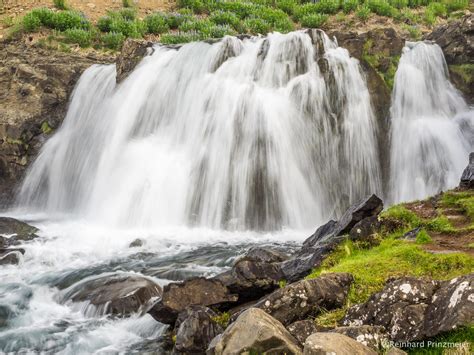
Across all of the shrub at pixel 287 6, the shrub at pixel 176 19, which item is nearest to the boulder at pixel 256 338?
the shrub at pixel 176 19

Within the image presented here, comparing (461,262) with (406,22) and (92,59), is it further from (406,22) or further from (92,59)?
(406,22)

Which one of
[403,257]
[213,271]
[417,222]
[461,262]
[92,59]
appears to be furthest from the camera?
[92,59]

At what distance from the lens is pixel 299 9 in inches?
Answer: 1190

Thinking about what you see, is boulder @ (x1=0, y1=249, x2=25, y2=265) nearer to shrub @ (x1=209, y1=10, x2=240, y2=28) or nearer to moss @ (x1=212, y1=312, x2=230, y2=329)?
moss @ (x1=212, y1=312, x2=230, y2=329)

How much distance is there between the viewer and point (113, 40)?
80.2 feet

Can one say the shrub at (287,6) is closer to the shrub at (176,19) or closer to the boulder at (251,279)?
the shrub at (176,19)

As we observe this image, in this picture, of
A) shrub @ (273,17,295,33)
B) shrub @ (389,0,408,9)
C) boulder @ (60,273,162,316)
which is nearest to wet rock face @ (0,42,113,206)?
shrub @ (273,17,295,33)

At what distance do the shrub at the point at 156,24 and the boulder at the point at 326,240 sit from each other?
20.0m

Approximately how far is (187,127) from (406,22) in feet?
55.2

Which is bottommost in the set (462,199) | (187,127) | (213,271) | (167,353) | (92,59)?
(167,353)

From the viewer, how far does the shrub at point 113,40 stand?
962 inches

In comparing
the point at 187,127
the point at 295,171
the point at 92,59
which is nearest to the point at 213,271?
the point at 295,171

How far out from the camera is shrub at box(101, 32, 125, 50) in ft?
80.2

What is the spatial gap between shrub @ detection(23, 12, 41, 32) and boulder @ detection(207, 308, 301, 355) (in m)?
23.3
